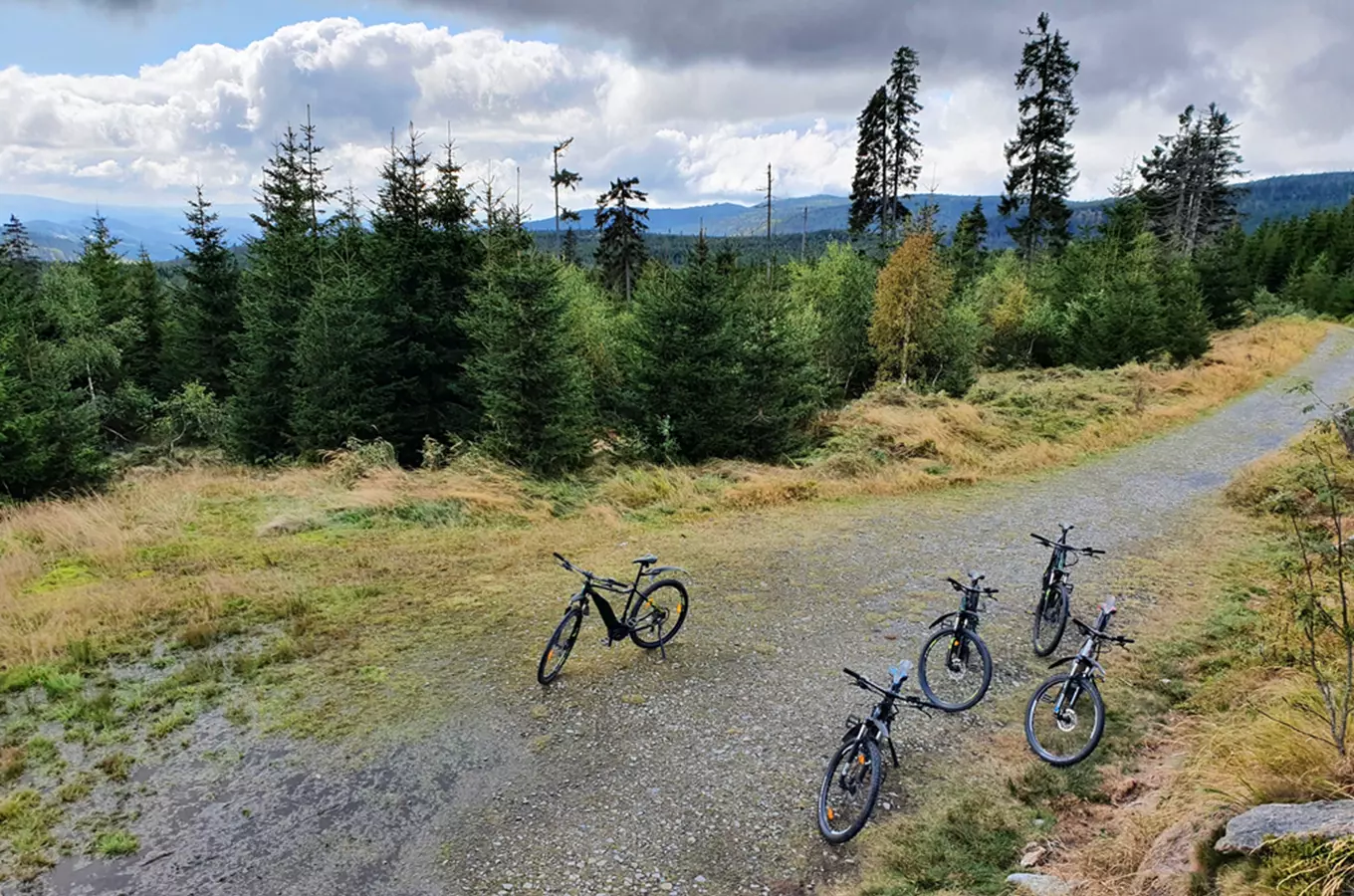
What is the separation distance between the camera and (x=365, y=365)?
1694cm

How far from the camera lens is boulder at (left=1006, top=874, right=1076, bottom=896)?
3.91m

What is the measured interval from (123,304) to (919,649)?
120 feet

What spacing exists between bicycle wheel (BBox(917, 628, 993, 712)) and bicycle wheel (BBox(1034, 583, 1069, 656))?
927 millimetres

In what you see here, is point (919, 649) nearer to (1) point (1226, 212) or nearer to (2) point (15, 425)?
(2) point (15, 425)

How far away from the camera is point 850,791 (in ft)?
16.2

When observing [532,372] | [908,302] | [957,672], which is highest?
[908,302]

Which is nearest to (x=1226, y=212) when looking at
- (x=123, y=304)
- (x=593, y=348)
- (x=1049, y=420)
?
(x=1049, y=420)

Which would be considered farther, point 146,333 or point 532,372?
point 146,333

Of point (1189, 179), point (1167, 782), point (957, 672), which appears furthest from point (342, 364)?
point (1189, 179)

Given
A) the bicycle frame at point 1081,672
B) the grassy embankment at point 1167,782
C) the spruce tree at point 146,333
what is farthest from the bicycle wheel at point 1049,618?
the spruce tree at point 146,333

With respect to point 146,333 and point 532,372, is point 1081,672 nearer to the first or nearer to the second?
point 532,372

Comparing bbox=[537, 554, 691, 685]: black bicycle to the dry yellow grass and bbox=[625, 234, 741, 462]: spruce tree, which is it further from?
bbox=[625, 234, 741, 462]: spruce tree

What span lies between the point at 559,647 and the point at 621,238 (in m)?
35.9

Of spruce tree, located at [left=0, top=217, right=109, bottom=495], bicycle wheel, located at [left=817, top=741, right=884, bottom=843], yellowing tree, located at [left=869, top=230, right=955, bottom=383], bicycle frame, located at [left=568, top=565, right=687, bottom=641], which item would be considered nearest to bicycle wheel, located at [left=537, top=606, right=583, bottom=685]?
bicycle frame, located at [left=568, top=565, right=687, bottom=641]
